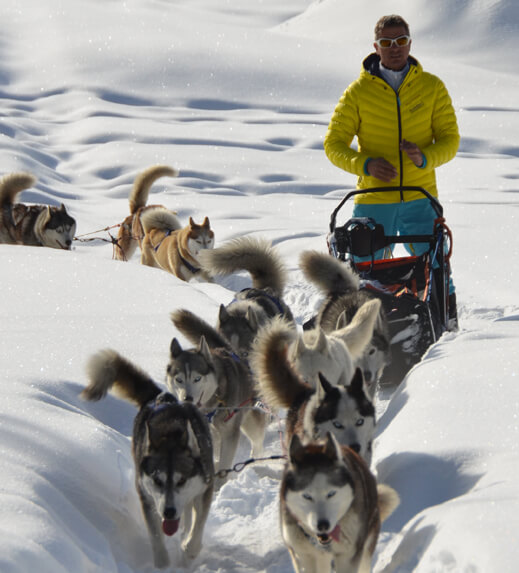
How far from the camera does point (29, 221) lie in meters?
8.73

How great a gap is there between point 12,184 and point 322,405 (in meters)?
6.77

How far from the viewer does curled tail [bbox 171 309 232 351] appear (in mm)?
3672

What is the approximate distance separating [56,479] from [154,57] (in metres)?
35.8

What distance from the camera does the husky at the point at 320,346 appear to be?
2.97m

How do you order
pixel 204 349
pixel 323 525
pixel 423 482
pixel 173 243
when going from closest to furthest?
pixel 323 525 → pixel 423 482 → pixel 204 349 → pixel 173 243

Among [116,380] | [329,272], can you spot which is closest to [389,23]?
[329,272]

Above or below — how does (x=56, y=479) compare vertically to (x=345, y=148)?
below

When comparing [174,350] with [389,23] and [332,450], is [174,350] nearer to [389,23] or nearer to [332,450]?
[332,450]

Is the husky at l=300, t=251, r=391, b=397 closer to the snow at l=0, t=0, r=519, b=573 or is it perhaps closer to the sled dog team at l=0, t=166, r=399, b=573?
the sled dog team at l=0, t=166, r=399, b=573

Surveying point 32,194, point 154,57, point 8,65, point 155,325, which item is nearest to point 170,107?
point 154,57

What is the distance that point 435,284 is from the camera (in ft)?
13.3

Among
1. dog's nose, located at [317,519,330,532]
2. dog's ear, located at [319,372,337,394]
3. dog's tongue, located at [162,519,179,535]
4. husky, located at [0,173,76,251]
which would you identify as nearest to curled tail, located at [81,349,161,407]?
dog's tongue, located at [162,519,179,535]

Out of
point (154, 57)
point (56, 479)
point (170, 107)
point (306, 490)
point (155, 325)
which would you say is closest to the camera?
point (306, 490)

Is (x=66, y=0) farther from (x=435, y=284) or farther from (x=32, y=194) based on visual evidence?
(x=435, y=284)
